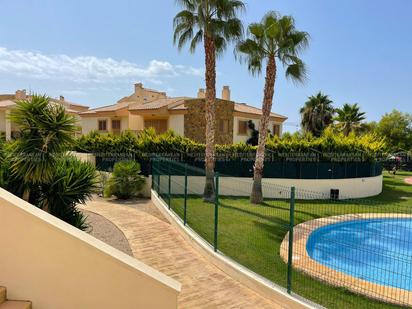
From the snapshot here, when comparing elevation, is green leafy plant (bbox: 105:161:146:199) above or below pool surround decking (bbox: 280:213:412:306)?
above

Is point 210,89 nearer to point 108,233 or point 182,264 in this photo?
point 108,233

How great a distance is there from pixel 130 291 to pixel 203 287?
297 cm

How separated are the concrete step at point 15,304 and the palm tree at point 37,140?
4005 millimetres

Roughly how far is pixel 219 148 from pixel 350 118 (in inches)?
911

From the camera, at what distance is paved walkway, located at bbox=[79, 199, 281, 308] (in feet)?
19.5

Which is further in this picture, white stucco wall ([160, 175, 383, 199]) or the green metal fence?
white stucco wall ([160, 175, 383, 199])

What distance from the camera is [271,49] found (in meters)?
15.6

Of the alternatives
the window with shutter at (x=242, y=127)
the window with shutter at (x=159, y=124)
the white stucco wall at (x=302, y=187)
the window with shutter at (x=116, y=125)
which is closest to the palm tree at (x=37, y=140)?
the white stucco wall at (x=302, y=187)

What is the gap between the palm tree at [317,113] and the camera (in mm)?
36000

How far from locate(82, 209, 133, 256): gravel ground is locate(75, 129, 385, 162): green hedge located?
7.74 m

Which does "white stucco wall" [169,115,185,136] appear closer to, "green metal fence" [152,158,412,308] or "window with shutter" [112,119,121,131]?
"window with shutter" [112,119,121,131]

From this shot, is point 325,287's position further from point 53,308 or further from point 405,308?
point 53,308

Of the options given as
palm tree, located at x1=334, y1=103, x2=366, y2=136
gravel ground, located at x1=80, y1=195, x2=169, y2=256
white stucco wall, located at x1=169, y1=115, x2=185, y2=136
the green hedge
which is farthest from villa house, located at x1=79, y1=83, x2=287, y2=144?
gravel ground, located at x1=80, y1=195, x2=169, y2=256

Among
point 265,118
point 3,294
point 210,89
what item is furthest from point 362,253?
point 210,89
